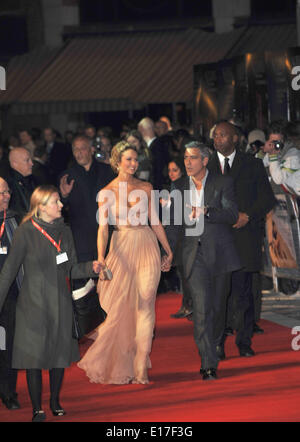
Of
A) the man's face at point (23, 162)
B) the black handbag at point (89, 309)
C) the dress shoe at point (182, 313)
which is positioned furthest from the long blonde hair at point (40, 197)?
the dress shoe at point (182, 313)

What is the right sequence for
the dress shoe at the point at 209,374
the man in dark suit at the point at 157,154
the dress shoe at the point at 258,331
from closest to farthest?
the dress shoe at the point at 209,374 < the dress shoe at the point at 258,331 < the man in dark suit at the point at 157,154

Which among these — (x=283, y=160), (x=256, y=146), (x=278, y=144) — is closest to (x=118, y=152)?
(x=283, y=160)

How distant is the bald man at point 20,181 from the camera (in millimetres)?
11438

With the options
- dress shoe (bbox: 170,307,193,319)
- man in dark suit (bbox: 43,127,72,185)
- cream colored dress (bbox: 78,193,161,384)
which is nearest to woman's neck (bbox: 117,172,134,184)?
cream colored dress (bbox: 78,193,161,384)

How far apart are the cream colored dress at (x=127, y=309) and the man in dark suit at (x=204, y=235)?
1.04 feet

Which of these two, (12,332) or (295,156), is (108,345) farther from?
(295,156)

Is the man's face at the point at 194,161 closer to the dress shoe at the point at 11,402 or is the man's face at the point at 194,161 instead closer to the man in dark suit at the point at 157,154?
the dress shoe at the point at 11,402

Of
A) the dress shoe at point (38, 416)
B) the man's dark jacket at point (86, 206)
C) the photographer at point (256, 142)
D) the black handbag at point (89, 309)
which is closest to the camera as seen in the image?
the dress shoe at point (38, 416)

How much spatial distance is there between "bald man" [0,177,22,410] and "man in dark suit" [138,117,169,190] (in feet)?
28.7

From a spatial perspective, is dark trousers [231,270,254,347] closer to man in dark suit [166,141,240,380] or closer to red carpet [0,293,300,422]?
red carpet [0,293,300,422]

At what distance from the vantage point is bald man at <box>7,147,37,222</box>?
450 inches

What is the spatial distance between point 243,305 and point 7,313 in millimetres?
2810

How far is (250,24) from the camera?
110 feet
